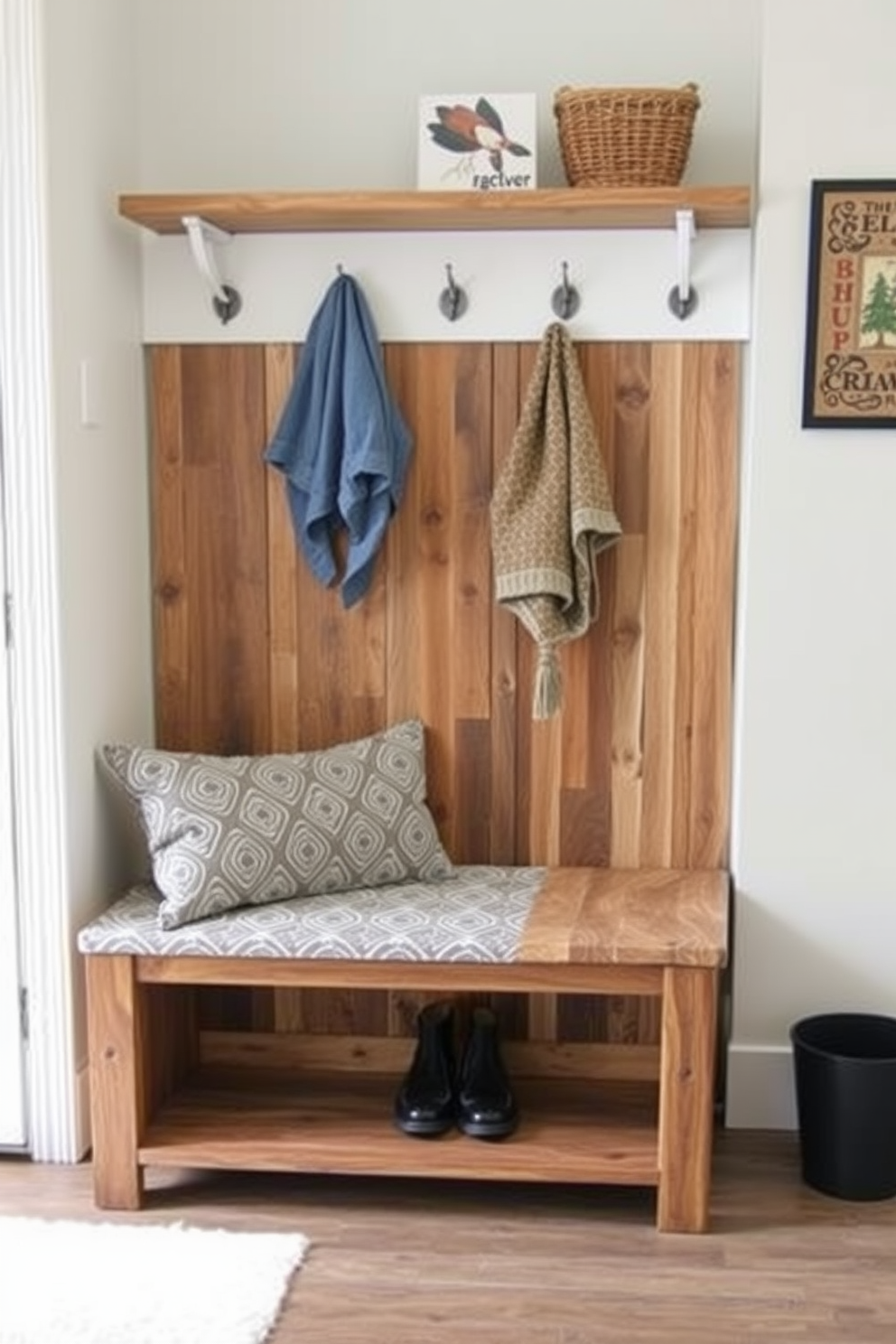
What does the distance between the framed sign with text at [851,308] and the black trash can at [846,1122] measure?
115cm

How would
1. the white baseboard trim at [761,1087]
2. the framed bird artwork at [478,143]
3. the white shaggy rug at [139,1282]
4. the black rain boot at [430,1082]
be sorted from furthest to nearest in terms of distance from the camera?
the white baseboard trim at [761,1087], the framed bird artwork at [478,143], the black rain boot at [430,1082], the white shaggy rug at [139,1282]

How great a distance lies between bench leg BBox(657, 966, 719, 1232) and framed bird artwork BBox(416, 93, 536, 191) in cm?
149

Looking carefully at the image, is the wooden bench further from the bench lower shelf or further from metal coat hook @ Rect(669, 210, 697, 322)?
metal coat hook @ Rect(669, 210, 697, 322)

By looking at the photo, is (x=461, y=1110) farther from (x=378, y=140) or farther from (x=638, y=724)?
(x=378, y=140)

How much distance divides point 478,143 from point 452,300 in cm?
30

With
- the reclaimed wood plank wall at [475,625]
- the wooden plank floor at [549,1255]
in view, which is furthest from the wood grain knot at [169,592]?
the wooden plank floor at [549,1255]

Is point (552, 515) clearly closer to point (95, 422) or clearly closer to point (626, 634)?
point (626, 634)

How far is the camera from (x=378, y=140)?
9.64 feet

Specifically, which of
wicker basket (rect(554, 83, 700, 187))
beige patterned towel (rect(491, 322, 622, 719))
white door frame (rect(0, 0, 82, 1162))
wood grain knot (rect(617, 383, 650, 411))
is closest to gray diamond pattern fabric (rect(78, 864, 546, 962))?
white door frame (rect(0, 0, 82, 1162))

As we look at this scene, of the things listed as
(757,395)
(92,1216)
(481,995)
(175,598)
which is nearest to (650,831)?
(481,995)

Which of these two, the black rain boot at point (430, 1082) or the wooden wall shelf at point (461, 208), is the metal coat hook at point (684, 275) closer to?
the wooden wall shelf at point (461, 208)

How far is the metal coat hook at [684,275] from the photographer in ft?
8.82

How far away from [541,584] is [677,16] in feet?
3.71

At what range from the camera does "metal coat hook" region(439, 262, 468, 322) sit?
9.53 ft
